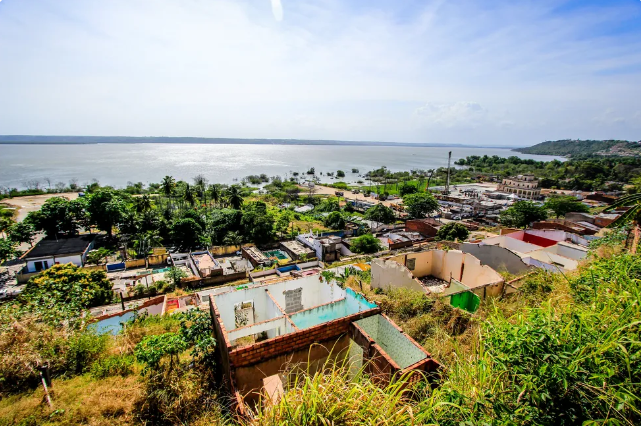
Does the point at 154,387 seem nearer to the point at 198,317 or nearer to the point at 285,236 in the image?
the point at 198,317

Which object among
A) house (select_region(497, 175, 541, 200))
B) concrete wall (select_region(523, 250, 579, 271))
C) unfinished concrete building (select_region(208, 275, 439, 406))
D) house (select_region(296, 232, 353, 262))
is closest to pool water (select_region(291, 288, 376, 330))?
unfinished concrete building (select_region(208, 275, 439, 406))

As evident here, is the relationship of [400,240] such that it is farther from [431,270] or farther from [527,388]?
[527,388]

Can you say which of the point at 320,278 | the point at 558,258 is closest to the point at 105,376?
the point at 320,278

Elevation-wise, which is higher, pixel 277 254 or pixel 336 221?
pixel 336 221

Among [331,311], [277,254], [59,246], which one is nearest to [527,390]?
[331,311]

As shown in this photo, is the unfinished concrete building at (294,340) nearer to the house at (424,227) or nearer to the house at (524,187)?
the house at (424,227)

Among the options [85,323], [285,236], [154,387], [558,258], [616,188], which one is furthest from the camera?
[616,188]
